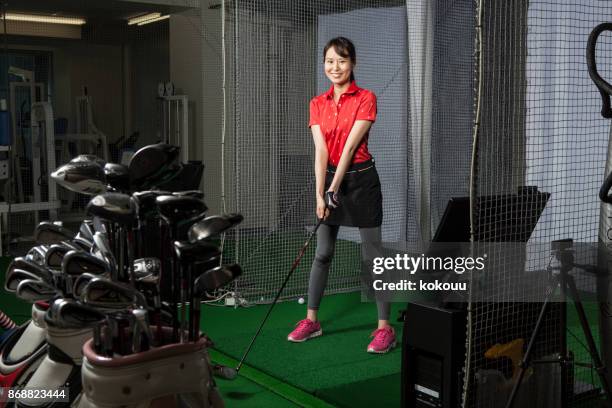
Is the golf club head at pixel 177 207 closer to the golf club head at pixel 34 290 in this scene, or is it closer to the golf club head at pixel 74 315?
the golf club head at pixel 74 315

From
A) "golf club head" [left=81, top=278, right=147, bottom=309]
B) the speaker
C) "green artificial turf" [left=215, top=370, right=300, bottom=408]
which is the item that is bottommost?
"green artificial turf" [left=215, top=370, right=300, bottom=408]

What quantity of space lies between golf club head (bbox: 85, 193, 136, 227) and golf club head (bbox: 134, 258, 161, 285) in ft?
0.59

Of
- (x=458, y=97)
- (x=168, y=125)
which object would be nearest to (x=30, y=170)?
(x=168, y=125)

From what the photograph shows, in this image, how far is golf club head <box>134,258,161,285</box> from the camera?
1.60m

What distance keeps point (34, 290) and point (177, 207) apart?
1.40 feet

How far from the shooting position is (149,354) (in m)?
1.42

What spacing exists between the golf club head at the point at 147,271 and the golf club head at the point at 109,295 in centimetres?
14

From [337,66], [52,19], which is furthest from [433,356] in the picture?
[52,19]

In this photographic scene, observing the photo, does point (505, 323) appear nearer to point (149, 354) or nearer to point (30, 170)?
point (149, 354)

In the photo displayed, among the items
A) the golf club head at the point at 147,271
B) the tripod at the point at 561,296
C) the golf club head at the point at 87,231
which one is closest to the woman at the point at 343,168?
the tripod at the point at 561,296

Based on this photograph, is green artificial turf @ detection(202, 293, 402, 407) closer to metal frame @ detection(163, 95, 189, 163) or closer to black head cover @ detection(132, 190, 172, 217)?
black head cover @ detection(132, 190, 172, 217)

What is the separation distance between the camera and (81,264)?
150cm

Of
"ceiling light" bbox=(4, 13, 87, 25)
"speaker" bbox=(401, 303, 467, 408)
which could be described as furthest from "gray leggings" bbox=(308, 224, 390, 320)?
"ceiling light" bbox=(4, 13, 87, 25)

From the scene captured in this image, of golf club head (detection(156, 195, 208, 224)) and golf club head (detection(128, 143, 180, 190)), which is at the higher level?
golf club head (detection(128, 143, 180, 190))
